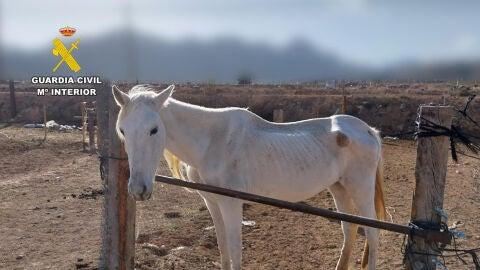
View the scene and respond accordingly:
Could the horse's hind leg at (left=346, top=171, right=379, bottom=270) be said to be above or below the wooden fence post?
below

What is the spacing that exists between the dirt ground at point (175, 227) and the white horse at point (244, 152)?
943 millimetres

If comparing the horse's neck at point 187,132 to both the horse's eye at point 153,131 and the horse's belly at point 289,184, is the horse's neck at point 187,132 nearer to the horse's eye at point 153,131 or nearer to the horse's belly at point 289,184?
the horse's eye at point 153,131

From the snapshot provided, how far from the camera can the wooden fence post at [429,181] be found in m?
2.34

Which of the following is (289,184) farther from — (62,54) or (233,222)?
(62,54)

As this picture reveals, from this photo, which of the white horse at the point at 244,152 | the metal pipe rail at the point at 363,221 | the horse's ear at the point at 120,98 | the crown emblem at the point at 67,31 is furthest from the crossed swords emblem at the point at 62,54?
the metal pipe rail at the point at 363,221

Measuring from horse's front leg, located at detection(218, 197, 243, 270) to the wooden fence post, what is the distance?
1.36 m

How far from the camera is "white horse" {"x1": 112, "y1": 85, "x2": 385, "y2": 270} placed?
9.21 ft

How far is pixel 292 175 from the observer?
3.57 meters

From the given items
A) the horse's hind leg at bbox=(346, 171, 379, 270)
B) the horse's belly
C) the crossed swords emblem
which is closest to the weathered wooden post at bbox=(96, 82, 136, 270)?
the horse's belly

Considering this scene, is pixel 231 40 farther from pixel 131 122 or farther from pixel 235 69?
pixel 131 122

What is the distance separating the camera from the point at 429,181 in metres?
2.40

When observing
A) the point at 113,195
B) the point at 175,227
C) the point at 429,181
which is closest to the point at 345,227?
the point at 429,181

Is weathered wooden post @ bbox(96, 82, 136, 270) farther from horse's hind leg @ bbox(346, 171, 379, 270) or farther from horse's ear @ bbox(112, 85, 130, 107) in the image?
horse's hind leg @ bbox(346, 171, 379, 270)

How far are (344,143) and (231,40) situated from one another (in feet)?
8.22
